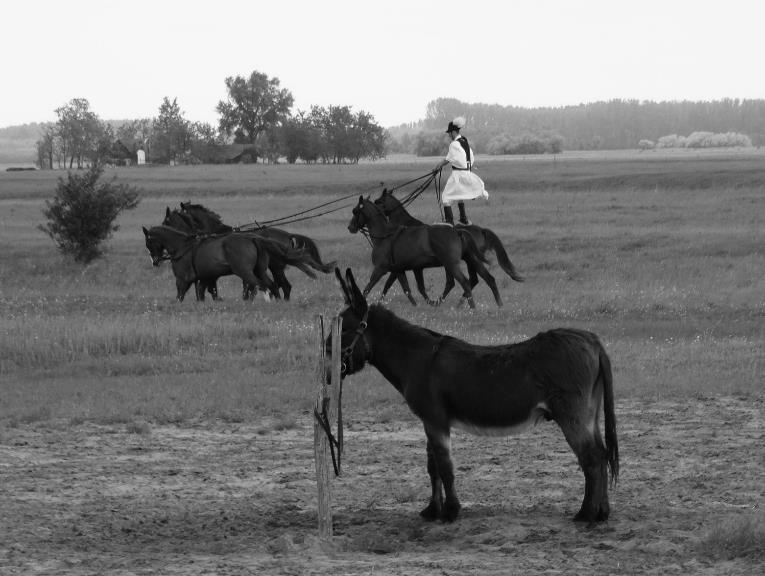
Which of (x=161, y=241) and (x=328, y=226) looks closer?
(x=161, y=241)

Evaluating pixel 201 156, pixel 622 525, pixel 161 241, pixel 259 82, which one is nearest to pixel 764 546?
pixel 622 525

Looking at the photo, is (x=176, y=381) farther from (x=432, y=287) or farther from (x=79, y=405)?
(x=432, y=287)

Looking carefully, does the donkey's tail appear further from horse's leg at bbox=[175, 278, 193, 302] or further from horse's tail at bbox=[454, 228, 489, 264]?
horse's leg at bbox=[175, 278, 193, 302]

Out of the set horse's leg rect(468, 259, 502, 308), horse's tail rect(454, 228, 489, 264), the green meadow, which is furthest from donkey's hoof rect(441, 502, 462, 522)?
horse's tail rect(454, 228, 489, 264)

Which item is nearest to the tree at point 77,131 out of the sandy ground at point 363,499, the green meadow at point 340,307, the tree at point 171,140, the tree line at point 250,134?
the tree line at point 250,134

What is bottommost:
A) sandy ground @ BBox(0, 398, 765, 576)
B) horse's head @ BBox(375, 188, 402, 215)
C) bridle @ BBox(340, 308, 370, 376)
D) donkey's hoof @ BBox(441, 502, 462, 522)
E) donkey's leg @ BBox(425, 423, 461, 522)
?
sandy ground @ BBox(0, 398, 765, 576)

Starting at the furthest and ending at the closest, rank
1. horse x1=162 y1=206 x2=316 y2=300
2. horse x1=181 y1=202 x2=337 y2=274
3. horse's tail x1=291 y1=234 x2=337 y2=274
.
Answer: horse x1=181 y1=202 x2=337 y2=274 → horse's tail x1=291 y1=234 x2=337 y2=274 → horse x1=162 y1=206 x2=316 y2=300

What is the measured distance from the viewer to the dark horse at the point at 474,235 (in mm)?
20438

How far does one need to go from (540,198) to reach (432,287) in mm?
20844

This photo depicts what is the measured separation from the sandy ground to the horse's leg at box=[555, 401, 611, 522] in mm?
139

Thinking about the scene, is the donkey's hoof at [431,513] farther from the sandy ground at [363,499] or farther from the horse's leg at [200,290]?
the horse's leg at [200,290]

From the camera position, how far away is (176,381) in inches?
529

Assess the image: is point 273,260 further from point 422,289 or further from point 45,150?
point 45,150

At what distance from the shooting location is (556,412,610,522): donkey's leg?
24.2 feet
